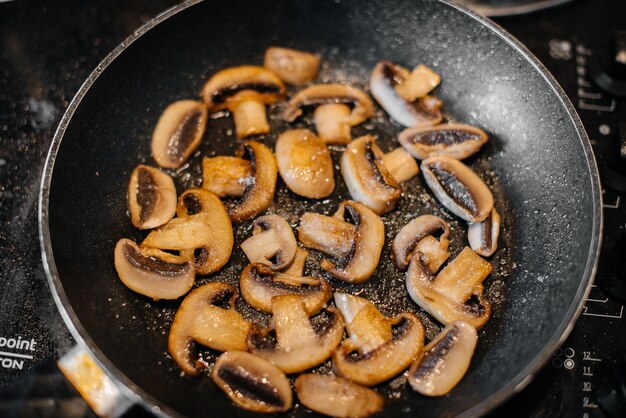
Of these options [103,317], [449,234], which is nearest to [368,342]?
[449,234]

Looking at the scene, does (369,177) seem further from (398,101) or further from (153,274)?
(153,274)

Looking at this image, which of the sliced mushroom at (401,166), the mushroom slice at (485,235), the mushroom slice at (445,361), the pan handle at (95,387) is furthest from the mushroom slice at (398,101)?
the pan handle at (95,387)

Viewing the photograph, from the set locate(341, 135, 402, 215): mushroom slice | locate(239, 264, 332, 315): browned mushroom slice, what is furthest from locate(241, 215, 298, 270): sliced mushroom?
locate(341, 135, 402, 215): mushroom slice

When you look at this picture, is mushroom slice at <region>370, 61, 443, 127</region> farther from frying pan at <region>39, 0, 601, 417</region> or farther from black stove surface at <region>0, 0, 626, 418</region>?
black stove surface at <region>0, 0, 626, 418</region>

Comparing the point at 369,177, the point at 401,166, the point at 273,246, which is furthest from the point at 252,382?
the point at 401,166

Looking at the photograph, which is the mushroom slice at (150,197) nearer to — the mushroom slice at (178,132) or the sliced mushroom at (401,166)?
the mushroom slice at (178,132)

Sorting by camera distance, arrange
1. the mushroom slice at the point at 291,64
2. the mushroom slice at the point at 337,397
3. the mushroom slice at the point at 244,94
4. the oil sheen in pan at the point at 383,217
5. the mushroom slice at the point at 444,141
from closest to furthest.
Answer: the mushroom slice at the point at 337,397, the oil sheen in pan at the point at 383,217, the mushroom slice at the point at 444,141, the mushroom slice at the point at 244,94, the mushroom slice at the point at 291,64
